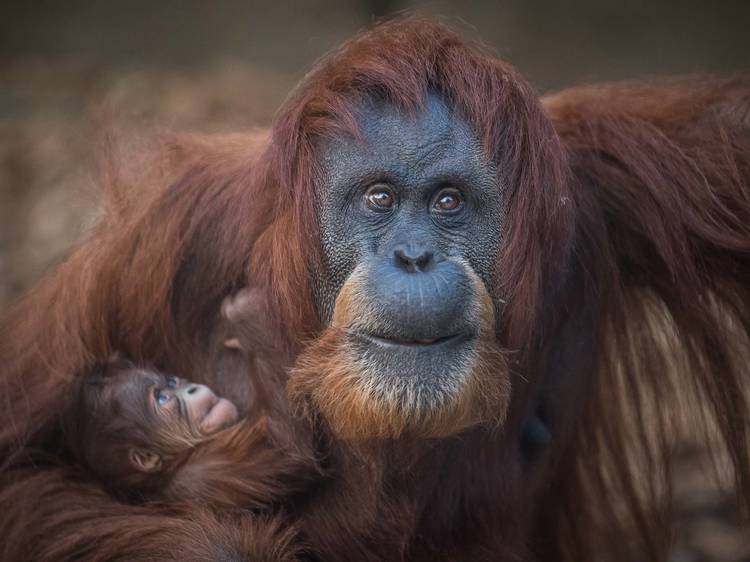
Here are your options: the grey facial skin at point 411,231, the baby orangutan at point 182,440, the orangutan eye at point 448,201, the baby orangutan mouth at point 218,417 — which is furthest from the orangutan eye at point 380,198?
the baby orangutan mouth at point 218,417

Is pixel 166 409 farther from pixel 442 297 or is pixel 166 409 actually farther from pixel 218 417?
pixel 442 297

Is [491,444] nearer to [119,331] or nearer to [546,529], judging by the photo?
[546,529]

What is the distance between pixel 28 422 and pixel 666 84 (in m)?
2.55

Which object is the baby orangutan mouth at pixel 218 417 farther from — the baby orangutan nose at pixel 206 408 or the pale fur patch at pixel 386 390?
the pale fur patch at pixel 386 390

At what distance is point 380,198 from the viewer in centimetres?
323

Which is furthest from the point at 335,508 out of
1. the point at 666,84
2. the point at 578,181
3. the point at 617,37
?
the point at 617,37

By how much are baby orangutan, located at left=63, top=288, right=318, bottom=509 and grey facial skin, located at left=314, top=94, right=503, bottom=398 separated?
52 cm

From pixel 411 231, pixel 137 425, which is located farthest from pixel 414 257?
pixel 137 425

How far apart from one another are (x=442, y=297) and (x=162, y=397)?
1210mm

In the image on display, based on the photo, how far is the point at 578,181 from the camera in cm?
379

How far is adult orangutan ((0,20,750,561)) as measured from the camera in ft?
10.5

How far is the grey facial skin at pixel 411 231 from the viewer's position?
121 inches

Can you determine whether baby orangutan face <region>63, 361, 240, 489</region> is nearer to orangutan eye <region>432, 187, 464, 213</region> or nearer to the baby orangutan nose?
the baby orangutan nose

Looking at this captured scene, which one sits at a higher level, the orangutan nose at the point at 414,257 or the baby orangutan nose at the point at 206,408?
the orangutan nose at the point at 414,257
